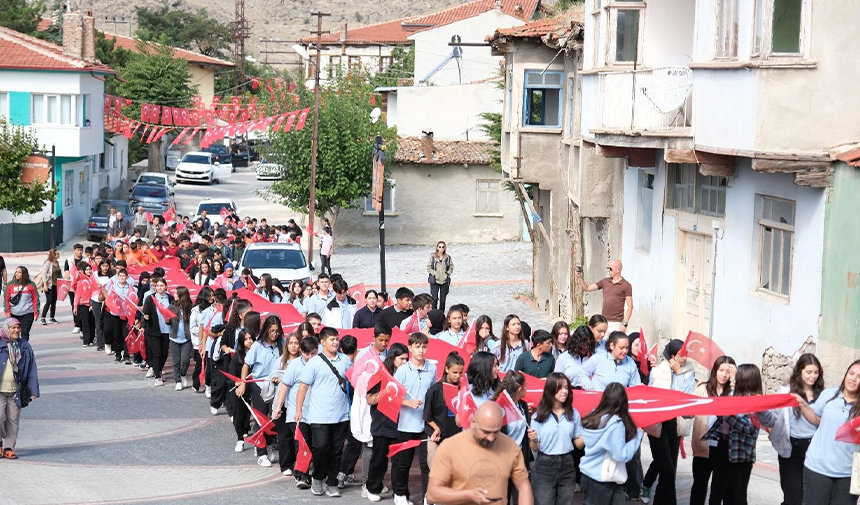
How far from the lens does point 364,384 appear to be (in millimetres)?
12414

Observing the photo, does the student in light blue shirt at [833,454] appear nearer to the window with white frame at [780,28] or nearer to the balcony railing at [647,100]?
the window with white frame at [780,28]

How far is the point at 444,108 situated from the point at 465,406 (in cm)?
Result: 4101

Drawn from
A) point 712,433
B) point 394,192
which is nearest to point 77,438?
point 712,433

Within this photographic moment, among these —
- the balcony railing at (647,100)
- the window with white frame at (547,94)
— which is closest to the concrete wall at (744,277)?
the balcony railing at (647,100)

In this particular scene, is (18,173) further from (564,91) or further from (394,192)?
(564,91)

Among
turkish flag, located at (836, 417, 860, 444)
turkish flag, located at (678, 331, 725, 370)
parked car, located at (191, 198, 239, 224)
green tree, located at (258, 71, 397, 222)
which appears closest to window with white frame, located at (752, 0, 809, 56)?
turkish flag, located at (678, 331, 725, 370)

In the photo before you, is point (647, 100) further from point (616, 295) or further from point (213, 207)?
point (213, 207)

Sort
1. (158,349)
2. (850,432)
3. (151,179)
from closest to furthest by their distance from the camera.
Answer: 1. (850,432)
2. (158,349)
3. (151,179)

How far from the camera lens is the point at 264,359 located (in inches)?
567

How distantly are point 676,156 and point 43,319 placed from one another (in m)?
15.6

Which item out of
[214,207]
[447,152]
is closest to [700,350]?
[447,152]

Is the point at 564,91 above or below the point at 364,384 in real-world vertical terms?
above

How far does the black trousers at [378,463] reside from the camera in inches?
495

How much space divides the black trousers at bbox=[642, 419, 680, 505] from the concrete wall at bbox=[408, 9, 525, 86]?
51621mm
